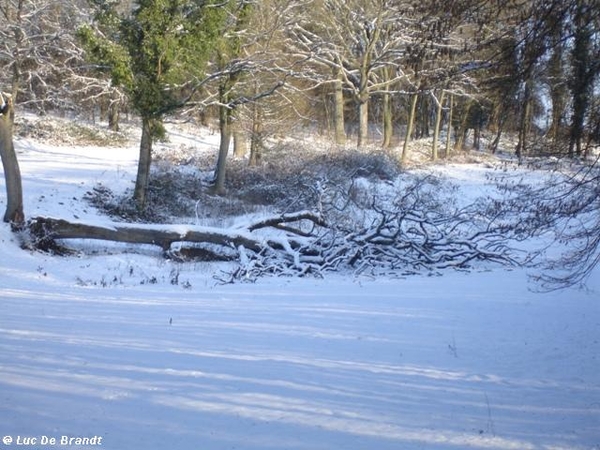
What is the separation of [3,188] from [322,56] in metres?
18.0

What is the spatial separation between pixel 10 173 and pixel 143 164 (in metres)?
5.56

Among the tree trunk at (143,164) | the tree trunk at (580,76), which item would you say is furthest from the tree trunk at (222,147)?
the tree trunk at (580,76)

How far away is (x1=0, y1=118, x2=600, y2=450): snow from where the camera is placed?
4.11 metres

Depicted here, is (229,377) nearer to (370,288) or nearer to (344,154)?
(370,288)

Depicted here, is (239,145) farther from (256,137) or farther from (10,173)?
(10,173)

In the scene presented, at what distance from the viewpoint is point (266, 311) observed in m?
8.41

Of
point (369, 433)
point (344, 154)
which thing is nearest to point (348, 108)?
point (344, 154)

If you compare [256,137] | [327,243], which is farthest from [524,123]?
[256,137]

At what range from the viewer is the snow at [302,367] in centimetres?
411

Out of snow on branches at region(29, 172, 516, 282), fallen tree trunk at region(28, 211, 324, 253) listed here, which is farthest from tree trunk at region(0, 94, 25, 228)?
snow on branches at region(29, 172, 516, 282)

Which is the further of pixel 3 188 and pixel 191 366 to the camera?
pixel 3 188

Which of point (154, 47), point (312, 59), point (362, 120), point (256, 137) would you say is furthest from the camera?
point (362, 120)

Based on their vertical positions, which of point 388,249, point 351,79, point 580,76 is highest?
point 351,79

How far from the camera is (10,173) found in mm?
14492
